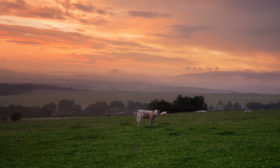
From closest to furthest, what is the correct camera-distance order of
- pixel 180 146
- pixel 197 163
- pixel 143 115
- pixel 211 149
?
pixel 197 163 < pixel 211 149 < pixel 180 146 < pixel 143 115

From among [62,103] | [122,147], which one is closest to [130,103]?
[62,103]

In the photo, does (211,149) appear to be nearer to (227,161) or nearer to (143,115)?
(227,161)

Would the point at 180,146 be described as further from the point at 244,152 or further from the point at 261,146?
the point at 261,146

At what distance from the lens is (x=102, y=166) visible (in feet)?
38.3

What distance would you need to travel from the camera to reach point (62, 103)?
15012 cm

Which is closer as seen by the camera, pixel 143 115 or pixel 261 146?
pixel 261 146

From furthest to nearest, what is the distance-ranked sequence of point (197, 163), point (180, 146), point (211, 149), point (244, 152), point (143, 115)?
point (143, 115), point (180, 146), point (211, 149), point (244, 152), point (197, 163)

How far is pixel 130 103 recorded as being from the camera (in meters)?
158

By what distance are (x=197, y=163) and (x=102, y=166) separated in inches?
199

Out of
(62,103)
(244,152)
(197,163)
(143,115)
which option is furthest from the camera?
(62,103)

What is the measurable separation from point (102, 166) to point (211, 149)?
708cm

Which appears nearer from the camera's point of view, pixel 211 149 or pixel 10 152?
pixel 211 149

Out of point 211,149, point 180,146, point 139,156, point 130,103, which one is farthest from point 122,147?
point 130,103

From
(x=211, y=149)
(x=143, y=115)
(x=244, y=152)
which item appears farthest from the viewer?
(x=143, y=115)
